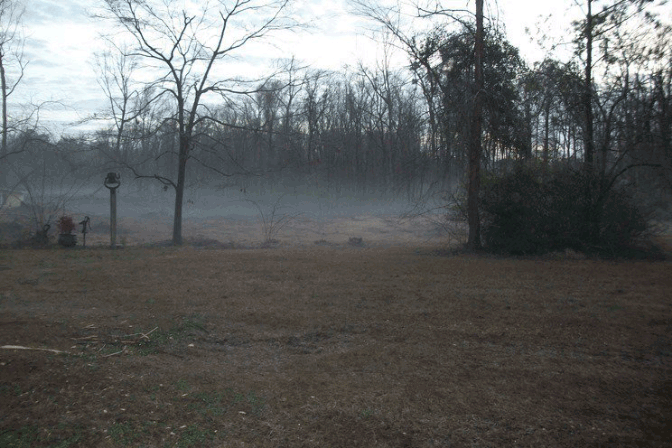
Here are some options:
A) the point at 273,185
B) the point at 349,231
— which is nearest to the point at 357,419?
the point at 349,231

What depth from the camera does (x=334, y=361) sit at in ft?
15.0

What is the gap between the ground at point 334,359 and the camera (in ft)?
10.6

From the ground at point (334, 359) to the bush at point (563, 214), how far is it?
2.88 metres

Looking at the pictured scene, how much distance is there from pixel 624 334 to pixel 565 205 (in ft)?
22.6

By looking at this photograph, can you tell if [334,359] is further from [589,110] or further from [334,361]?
[589,110]

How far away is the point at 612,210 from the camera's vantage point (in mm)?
11484

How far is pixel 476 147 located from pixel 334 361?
8.54 m

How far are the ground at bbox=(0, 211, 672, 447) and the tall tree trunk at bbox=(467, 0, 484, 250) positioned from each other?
3545 mm

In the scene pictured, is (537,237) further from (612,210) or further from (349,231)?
(349,231)

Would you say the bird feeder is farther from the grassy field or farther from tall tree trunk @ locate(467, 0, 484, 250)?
tall tree trunk @ locate(467, 0, 484, 250)

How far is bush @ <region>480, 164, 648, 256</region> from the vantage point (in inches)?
453

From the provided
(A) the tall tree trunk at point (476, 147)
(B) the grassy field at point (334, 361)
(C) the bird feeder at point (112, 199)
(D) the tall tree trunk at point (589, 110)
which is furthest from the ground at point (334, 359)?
(D) the tall tree trunk at point (589, 110)

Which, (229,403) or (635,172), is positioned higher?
(635,172)

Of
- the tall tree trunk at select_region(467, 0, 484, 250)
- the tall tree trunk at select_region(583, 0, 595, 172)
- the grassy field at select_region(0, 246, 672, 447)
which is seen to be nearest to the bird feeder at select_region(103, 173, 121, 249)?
the grassy field at select_region(0, 246, 672, 447)
